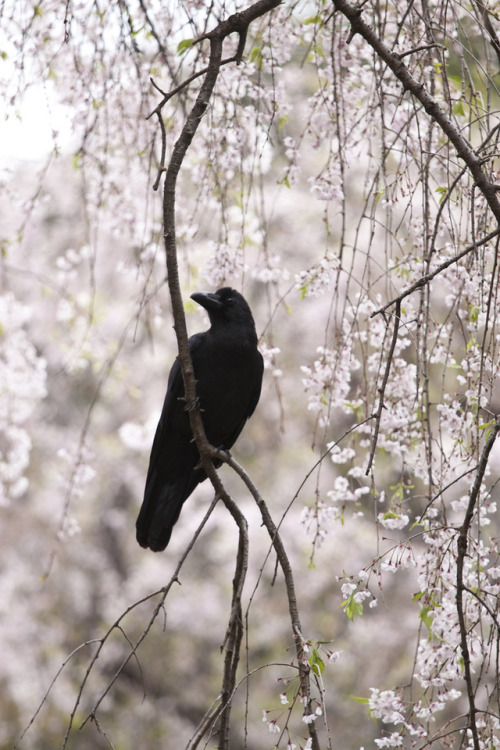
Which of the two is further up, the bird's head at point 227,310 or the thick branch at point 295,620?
the bird's head at point 227,310

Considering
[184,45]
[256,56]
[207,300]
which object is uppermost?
[256,56]

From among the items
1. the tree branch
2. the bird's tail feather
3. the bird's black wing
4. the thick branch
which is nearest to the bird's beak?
the bird's black wing

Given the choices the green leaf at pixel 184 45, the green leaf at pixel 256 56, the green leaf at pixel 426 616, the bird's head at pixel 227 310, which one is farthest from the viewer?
the bird's head at pixel 227 310

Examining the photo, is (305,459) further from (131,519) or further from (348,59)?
(348,59)

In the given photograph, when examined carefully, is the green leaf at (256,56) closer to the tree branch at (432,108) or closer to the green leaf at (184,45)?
the green leaf at (184,45)

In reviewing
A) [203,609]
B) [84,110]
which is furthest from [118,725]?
[84,110]

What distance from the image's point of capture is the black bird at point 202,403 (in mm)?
3221

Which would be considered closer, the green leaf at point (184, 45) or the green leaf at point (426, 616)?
the green leaf at point (426, 616)

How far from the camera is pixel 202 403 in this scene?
3232mm

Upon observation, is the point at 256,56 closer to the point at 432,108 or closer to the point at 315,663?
the point at 432,108

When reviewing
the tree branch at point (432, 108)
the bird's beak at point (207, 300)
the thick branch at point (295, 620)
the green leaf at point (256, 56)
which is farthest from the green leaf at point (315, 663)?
the green leaf at point (256, 56)

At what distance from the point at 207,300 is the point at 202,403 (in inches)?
17.0

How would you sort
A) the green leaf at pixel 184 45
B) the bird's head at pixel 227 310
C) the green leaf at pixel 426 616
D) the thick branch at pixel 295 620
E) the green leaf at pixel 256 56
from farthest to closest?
the bird's head at pixel 227 310 → the green leaf at pixel 256 56 → the green leaf at pixel 184 45 → the green leaf at pixel 426 616 → the thick branch at pixel 295 620

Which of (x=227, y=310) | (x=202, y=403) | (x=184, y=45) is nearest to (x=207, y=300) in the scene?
(x=227, y=310)
